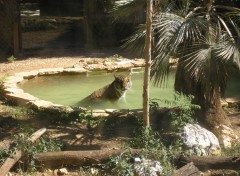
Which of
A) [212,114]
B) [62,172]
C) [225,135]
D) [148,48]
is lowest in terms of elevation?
[62,172]

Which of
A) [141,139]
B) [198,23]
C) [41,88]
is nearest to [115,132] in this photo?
[141,139]

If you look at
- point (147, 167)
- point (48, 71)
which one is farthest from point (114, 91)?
point (147, 167)

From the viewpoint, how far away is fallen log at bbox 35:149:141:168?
627 cm

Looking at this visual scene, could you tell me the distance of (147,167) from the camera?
5805 mm

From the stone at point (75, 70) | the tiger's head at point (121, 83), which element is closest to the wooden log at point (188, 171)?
the tiger's head at point (121, 83)

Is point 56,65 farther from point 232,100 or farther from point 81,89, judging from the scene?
point 232,100

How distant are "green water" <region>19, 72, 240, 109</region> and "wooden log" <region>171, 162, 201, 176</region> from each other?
3880 millimetres

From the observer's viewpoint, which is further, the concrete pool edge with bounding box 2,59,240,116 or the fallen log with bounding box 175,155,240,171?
the concrete pool edge with bounding box 2,59,240,116

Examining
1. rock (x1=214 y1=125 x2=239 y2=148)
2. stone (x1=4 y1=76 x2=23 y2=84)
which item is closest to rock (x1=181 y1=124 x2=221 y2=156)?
rock (x1=214 y1=125 x2=239 y2=148)

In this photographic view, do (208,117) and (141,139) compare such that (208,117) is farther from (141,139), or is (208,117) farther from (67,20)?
(67,20)

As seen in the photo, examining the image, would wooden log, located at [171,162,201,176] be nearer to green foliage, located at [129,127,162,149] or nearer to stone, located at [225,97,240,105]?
green foliage, located at [129,127,162,149]

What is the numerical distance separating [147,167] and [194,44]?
1.93m

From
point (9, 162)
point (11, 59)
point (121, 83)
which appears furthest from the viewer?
point (11, 59)

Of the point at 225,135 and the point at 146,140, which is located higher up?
the point at 146,140
